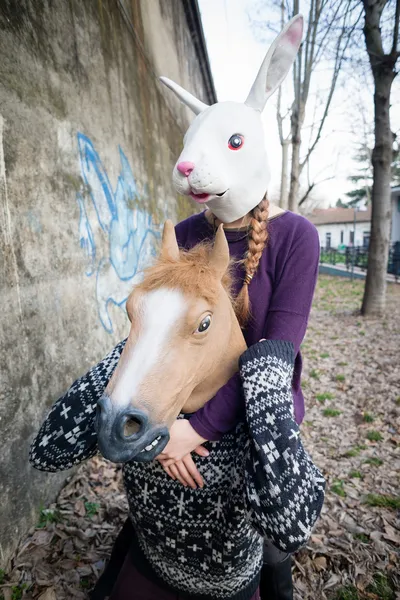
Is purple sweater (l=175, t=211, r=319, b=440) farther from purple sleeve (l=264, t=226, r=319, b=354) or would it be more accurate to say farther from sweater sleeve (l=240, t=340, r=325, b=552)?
sweater sleeve (l=240, t=340, r=325, b=552)

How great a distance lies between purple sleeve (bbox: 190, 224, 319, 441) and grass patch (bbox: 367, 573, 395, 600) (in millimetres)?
1829

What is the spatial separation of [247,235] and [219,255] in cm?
28

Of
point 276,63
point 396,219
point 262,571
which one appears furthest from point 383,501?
point 396,219

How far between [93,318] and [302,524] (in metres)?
2.66

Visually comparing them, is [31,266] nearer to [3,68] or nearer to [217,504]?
[3,68]

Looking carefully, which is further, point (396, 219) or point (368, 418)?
point (396, 219)

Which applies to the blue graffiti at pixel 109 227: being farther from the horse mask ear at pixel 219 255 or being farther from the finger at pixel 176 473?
the finger at pixel 176 473

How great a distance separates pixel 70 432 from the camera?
1.23m

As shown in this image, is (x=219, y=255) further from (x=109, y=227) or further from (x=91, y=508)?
(x=109, y=227)

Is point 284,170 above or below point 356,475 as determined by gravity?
above

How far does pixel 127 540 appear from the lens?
6.34 ft

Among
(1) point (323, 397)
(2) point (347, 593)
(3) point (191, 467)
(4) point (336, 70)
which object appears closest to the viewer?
(3) point (191, 467)

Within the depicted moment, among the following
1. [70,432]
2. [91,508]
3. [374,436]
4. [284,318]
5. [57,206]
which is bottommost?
[374,436]

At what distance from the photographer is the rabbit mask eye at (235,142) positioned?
4.36 feet
